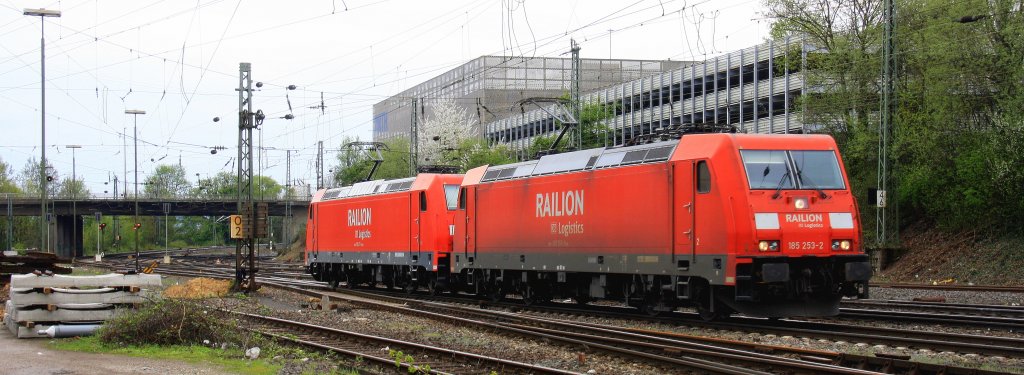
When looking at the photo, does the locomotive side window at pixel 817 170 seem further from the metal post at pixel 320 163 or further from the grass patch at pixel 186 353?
the metal post at pixel 320 163

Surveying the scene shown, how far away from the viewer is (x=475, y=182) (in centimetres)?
2798

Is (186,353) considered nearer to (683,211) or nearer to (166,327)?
(166,327)

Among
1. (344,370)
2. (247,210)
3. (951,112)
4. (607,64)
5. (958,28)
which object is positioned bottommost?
(344,370)

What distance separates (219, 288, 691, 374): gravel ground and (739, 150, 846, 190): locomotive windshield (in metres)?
4.79

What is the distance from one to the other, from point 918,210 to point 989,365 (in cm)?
3201

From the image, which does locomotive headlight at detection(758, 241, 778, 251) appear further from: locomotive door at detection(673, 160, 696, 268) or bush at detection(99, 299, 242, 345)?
bush at detection(99, 299, 242, 345)

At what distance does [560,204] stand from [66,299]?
34.6 feet

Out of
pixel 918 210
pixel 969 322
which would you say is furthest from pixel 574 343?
pixel 918 210

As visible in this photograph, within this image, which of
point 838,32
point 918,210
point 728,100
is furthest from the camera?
point 728,100

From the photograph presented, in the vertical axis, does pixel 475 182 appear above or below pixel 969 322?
above

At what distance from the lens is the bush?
15.8 metres

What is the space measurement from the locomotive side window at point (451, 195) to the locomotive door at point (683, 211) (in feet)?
40.8

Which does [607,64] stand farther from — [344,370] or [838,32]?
[344,370]

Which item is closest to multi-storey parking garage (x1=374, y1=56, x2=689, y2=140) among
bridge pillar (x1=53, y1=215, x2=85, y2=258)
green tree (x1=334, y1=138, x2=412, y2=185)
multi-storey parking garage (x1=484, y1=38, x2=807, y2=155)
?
green tree (x1=334, y1=138, x2=412, y2=185)
